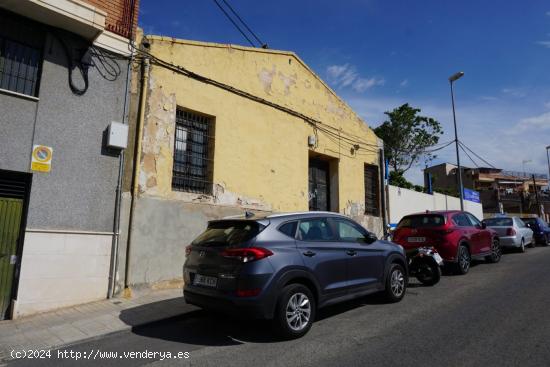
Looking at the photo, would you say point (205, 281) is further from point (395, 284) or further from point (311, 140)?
point (311, 140)

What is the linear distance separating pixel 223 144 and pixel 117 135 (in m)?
2.76

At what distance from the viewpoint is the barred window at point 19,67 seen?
258 inches

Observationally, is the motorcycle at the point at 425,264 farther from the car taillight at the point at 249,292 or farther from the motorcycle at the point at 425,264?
the car taillight at the point at 249,292

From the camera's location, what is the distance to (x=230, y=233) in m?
5.15

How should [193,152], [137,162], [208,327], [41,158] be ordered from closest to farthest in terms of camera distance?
1. [208,327]
2. [41,158]
3. [137,162]
4. [193,152]

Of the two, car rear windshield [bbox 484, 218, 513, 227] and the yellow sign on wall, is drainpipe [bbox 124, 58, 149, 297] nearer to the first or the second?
the yellow sign on wall

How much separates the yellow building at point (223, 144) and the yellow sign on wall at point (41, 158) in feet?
5.12

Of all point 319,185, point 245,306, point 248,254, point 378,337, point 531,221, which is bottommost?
point 378,337

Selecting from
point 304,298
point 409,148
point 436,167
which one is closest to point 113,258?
point 304,298

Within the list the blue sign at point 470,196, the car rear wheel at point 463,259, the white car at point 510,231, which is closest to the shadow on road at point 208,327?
the car rear wheel at point 463,259

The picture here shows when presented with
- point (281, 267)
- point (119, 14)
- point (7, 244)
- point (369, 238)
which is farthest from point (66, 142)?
point (369, 238)

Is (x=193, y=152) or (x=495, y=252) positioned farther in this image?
(x=495, y=252)

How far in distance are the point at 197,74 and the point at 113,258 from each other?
4.63 meters

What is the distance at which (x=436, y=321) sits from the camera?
531cm
